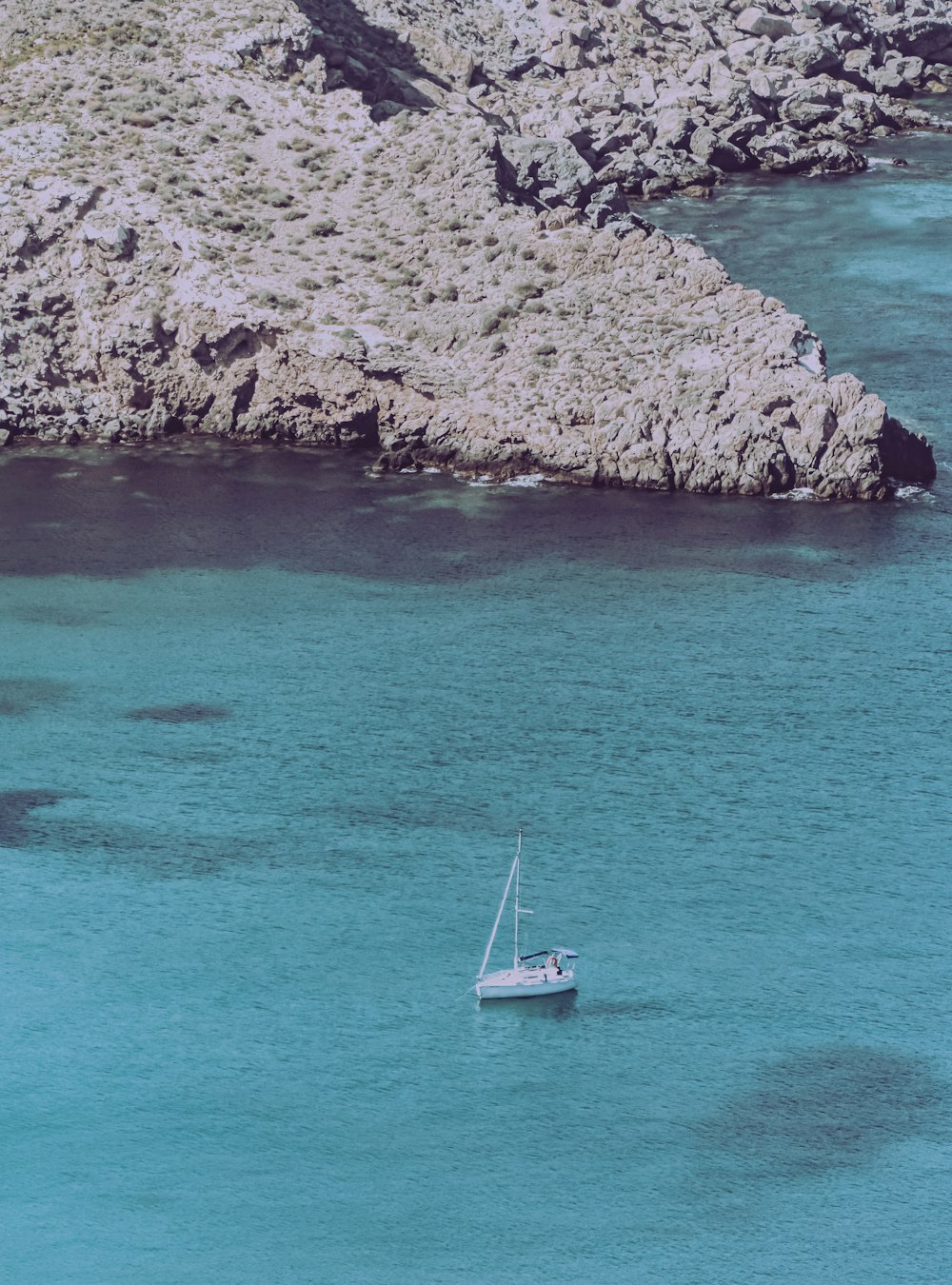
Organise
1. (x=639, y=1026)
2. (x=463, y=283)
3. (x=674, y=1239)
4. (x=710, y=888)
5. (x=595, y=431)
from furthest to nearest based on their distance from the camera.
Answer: (x=463, y=283), (x=595, y=431), (x=710, y=888), (x=639, y=1026), (x=674, y=1239)

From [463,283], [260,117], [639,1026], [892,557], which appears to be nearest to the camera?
[639,1026]

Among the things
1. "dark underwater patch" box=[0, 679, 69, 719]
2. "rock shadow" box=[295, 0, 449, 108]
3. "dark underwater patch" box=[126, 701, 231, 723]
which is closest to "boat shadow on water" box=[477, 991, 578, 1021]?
"dark underwater patch" box=[126, 701, 231, 723]

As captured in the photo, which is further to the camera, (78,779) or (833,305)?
(833,305)

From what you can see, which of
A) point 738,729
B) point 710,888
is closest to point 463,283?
point 738,729

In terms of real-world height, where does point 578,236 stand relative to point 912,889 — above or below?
above

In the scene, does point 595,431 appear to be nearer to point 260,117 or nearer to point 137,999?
point 260,117

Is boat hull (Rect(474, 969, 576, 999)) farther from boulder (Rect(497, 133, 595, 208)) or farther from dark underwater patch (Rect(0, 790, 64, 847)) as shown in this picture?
boulder (Rect(497, 133, 595, 208))

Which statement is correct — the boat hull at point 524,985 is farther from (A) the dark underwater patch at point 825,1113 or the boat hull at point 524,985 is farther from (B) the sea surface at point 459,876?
(A) the dark underwater patch at point 825,1113
